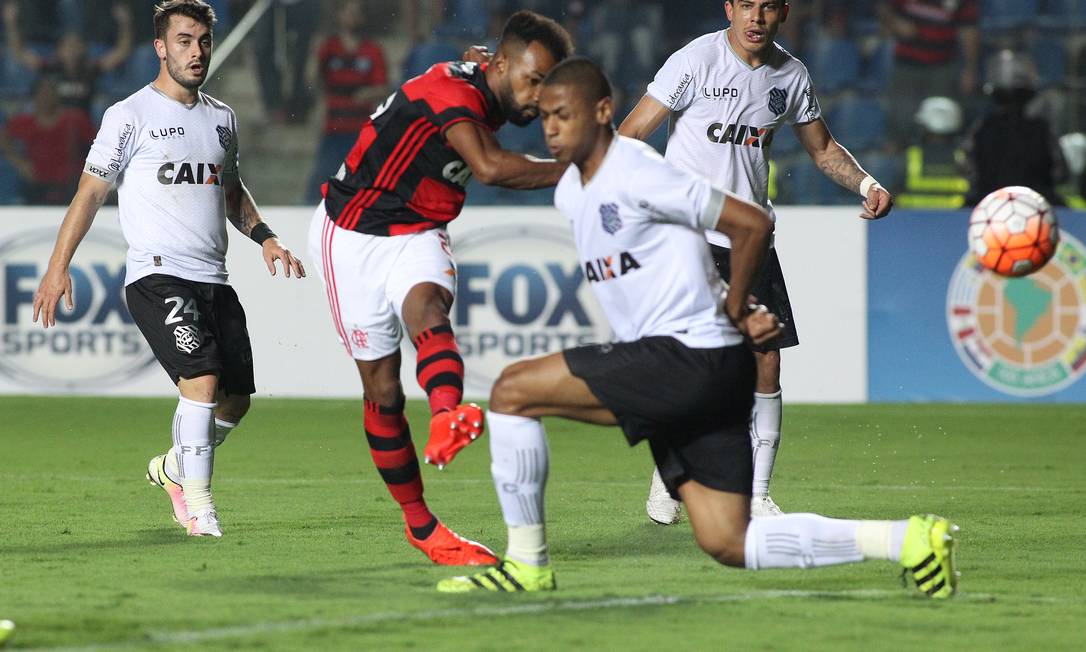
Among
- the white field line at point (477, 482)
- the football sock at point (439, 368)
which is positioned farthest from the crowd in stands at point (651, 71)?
the football sock at point (439, 368)

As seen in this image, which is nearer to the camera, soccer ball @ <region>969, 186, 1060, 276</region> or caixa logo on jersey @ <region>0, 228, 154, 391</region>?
soccer ball @ <region>969, 186, 1060, 276</region>

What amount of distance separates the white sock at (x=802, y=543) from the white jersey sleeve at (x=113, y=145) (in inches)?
129

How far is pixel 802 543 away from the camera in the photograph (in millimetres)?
4984

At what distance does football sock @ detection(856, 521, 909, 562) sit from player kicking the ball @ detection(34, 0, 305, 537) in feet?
9.39

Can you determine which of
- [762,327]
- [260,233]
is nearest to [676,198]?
[762,327]

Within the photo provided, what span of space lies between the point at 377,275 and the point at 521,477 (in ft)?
4.20

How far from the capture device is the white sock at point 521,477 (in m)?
5.09

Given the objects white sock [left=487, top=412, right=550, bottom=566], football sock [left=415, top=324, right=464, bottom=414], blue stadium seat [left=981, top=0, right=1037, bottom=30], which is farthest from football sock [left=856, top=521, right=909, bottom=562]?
blue stadium seat [left=981, top=0, right=1037, bottom=30]

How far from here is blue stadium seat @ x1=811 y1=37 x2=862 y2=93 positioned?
14492 millimetres

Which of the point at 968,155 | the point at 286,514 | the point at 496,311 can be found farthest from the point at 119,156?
the point at 968,155

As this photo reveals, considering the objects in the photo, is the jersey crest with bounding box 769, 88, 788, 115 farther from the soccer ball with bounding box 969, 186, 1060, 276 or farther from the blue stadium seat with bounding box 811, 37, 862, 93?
the blue stadium seat with bounding box 811, 37, 862, 93

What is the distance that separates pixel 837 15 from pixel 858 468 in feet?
20.7

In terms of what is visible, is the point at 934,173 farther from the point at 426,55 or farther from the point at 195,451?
the point at 195,451

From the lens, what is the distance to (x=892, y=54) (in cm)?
1461
